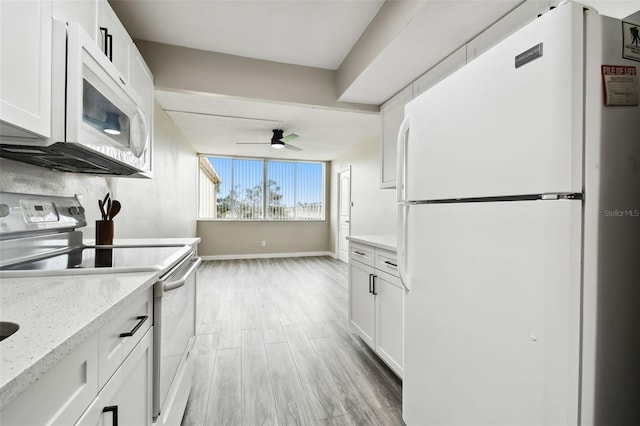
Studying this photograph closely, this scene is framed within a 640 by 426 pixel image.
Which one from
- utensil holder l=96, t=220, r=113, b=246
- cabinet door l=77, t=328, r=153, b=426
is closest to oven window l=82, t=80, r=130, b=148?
utensil holder l=96, t=220, r=113, b=246

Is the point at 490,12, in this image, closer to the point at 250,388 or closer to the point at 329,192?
the point at 250,388

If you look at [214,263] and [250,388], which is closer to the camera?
[250,388]

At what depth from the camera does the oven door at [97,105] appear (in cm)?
104

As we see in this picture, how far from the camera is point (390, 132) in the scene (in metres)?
2.89

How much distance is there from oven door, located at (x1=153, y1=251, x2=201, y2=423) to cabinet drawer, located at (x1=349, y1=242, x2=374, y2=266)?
1.29 metres

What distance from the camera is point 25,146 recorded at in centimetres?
106

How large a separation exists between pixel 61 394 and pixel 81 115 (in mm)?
953

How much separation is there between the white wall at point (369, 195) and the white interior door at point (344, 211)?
6.5 inches

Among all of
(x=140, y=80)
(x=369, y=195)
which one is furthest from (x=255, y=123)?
(x=369, y=195)

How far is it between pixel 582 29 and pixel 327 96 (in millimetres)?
2496

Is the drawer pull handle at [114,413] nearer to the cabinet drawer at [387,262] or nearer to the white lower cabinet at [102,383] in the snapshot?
the white lower cabinet at [102,383]

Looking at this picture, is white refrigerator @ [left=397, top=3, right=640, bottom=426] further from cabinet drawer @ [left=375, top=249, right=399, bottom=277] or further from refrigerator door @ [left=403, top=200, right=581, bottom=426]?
cabinet drawer @ [left=375, top=249, right=399, bottom=277]

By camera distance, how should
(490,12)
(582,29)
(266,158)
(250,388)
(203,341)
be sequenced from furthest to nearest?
1. (266,158)
2. (203,341)
3. (250,388)
4. (490,12)
5. (582,29)

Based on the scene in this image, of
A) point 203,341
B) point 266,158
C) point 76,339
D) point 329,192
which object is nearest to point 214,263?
point 266,158
